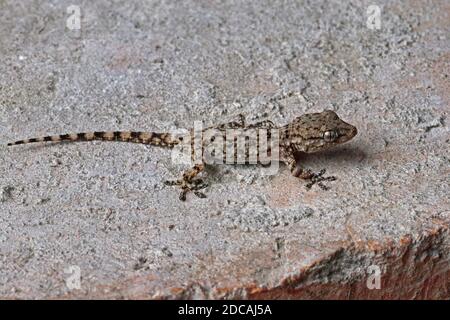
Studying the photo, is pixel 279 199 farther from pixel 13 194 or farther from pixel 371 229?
pixel 13 194

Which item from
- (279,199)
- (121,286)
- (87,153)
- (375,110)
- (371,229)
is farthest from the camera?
(375,110)

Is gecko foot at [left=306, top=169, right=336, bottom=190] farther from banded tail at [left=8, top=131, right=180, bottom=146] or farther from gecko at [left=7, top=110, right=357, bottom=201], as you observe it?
banded tail at [left=8, top=131, right=180, bottom=146]

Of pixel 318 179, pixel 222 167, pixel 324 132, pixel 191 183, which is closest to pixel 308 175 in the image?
pixel 318 179

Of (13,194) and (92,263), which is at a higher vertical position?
(13,194)

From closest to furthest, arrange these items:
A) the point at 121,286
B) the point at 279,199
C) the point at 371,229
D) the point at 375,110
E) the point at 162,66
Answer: the point at 121,286, the point at 371,229, the point at 279,199, the point at 375,110, the point at 162,66

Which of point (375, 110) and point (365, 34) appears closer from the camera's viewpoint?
point (375, 110)

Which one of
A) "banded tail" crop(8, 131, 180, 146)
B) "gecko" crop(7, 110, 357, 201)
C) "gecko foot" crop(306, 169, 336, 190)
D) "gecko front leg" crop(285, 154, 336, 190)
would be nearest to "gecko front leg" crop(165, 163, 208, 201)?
"gecko" crop(7, 110, 357, 201)

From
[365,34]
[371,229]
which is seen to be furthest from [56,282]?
[365,34]

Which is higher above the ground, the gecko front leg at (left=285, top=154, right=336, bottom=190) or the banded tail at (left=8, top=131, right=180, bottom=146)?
the banded tail at (left=8, top=131, right=180, bottom=146)

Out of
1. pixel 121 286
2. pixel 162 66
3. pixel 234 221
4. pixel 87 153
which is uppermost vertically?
pixel 162 66
